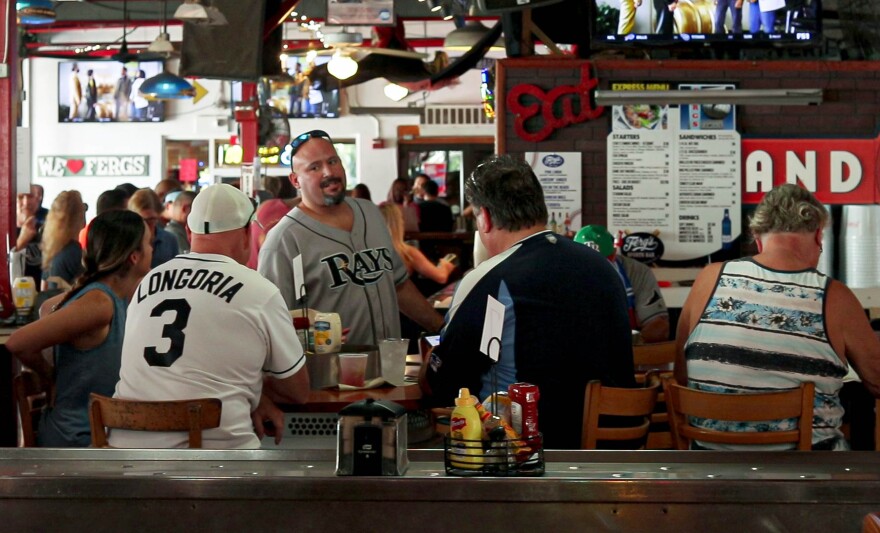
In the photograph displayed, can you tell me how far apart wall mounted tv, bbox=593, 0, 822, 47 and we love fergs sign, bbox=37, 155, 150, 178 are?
14202mm

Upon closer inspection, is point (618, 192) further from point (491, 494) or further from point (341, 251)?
point (491, 494)

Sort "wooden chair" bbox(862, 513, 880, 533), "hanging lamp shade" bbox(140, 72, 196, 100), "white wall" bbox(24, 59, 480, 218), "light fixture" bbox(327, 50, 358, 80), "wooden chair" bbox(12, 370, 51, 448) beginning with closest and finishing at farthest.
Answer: "wooden chair" bbox(862, 513, 880, 533) → "wooden chair" bbox(12, 370, 51, 448) → "light fixture" bbox(327, 50, 358, 80) → "hanging lamp shade" bbox(140, 72, 196, 100) → "white wall" bbox(24, 59, 480, 218)

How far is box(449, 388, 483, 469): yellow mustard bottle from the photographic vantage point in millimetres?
2264

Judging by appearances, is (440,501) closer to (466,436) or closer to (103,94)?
(466,436)

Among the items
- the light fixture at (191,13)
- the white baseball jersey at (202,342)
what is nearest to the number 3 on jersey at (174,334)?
the white baseball jersey at (202,342)

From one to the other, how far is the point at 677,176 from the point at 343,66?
411 cm

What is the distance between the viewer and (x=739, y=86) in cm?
770

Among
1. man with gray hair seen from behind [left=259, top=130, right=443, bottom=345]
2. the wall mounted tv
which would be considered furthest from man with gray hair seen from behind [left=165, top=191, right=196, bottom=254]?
man with gray hair seen from behind [left=259, top=130, right=443, bottom=345]

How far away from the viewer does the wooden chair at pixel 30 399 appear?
4.37 m

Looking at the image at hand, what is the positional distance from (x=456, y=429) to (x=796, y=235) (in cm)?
178

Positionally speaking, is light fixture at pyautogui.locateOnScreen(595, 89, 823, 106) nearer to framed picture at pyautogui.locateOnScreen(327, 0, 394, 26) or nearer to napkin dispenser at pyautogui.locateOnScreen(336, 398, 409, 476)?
framed picture at pyautogui.locateOnScreen(327, 0, 394, 26)

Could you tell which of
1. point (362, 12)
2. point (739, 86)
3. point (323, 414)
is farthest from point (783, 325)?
point (362, 12)

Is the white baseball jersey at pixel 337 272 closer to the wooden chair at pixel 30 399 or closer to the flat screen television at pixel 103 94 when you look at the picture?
the wooden chair at pixel 30 399

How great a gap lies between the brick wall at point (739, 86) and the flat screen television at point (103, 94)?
536 inches
